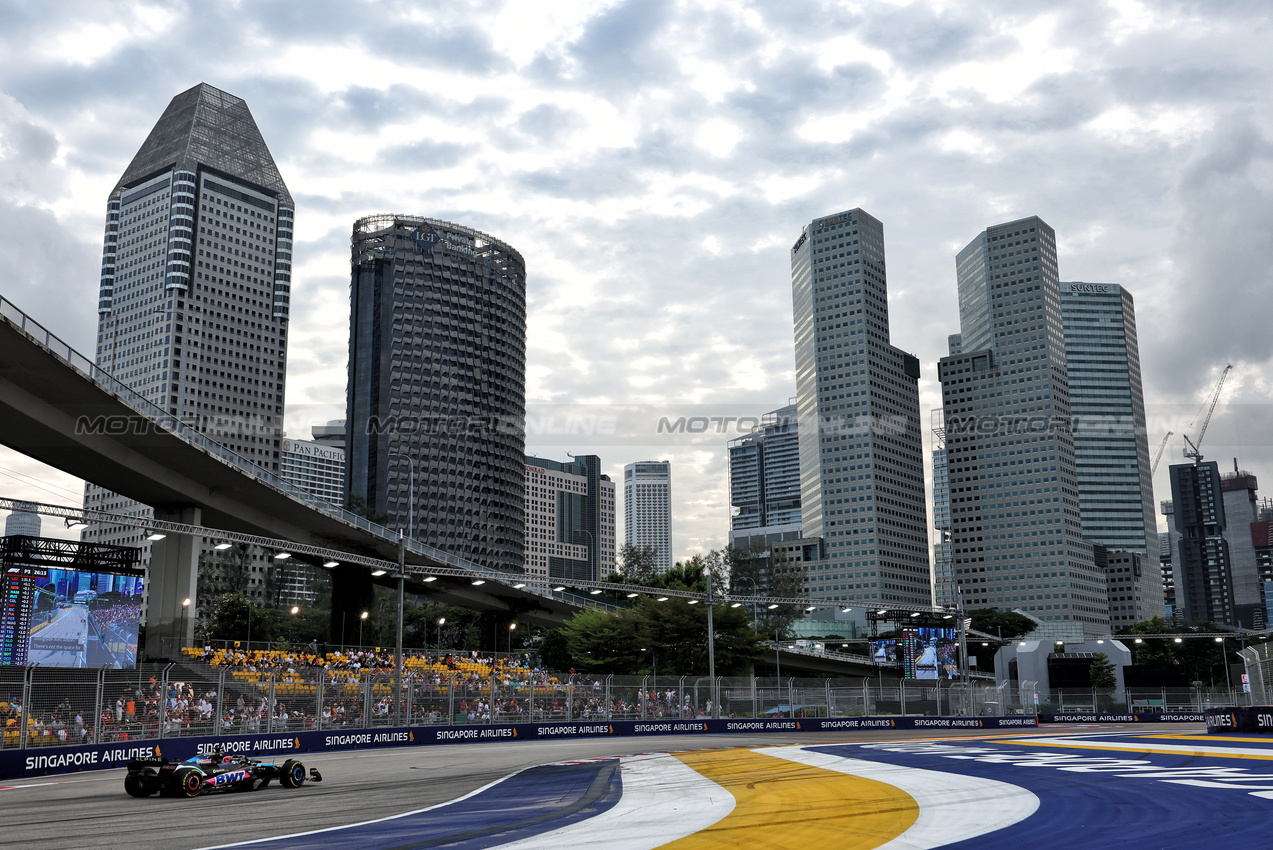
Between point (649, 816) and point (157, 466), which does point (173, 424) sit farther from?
point (649, 816)

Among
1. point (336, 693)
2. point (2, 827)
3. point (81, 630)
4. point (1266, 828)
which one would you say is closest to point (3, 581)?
point (81, 630)

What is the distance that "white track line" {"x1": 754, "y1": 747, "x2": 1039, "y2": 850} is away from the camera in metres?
10.9

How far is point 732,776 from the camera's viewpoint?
2050 centimetres

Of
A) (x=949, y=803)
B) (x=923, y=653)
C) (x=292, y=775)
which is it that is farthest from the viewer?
(x=923, y=653)

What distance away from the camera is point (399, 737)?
3875 cm

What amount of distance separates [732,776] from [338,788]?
25.7 ft

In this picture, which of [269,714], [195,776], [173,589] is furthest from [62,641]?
[195,776]

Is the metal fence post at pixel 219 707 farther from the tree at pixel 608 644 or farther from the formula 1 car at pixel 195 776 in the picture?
the tree at pixel 608 644

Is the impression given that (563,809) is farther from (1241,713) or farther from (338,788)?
(1241,713)

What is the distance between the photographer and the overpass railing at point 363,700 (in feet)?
87.1

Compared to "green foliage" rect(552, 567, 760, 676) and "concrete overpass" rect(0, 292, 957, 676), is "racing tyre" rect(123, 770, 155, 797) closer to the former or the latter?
"concrete overpass" rect(0, 292, 957, 676)

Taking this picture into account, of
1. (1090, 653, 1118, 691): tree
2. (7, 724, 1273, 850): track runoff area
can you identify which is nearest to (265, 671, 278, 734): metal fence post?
(7, 724, 1273, 850): track runoff area

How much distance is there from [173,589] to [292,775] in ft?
126

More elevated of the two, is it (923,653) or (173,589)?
(173,589)
